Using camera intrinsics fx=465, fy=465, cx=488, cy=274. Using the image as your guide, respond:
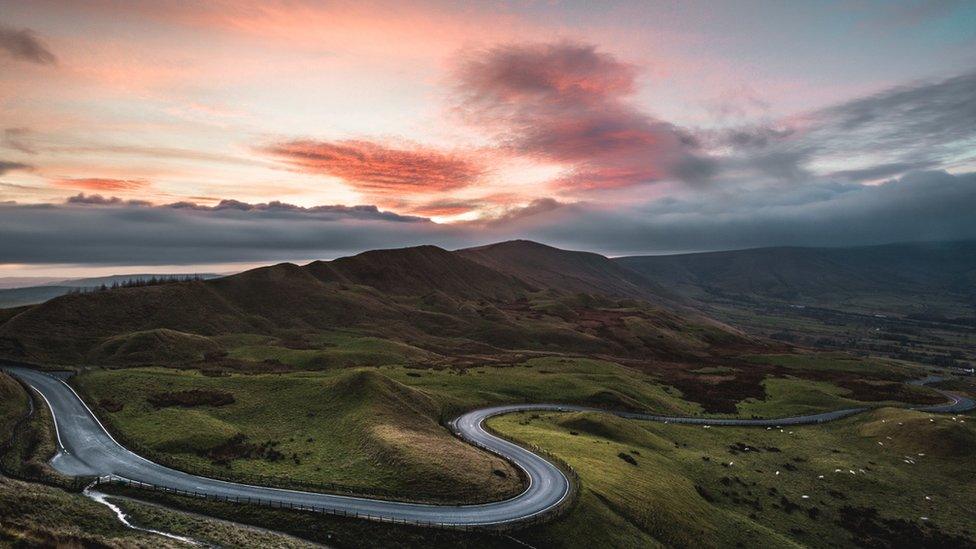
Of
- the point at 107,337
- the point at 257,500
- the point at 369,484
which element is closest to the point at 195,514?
the point at 257,500

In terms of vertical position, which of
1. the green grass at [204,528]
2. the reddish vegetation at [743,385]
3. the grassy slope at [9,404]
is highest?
the grassy slope at [9,404]

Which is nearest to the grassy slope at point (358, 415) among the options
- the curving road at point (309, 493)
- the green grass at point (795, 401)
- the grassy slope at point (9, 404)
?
the green grass at point (795, 401)

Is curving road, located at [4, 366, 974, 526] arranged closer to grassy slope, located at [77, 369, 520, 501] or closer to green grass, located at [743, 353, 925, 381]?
grassy slope, located at [77, 369, 520, 501]

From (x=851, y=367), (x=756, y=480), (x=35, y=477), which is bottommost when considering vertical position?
(x=851, y=367)

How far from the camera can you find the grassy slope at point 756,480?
5188 cm

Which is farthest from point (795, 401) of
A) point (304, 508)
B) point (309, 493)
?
point (304, 508)

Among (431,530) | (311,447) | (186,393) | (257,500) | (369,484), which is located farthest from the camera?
(186,393)

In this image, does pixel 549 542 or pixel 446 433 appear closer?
pixel 549 542

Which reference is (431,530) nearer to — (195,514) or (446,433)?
(195,514)

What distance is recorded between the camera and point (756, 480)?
70.8 meters

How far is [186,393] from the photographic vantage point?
268ft

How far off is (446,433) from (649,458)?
3162cm

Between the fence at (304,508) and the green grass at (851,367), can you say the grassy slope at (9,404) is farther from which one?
the green grass at (851,367)

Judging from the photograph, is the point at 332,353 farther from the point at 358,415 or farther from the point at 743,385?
the point at 743,385
